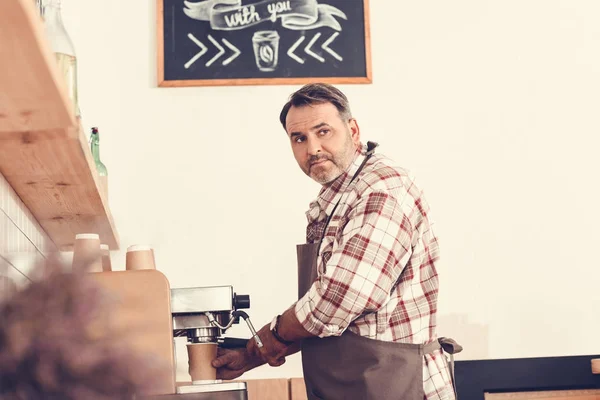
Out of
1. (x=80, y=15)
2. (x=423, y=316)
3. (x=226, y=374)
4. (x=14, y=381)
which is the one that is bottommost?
(x=226, y=374)

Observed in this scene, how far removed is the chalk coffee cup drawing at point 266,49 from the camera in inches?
123

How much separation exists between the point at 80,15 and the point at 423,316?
73.4 inches

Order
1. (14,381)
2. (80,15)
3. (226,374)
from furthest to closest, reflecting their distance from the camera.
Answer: (80,15) → (226,374) → (14,381)

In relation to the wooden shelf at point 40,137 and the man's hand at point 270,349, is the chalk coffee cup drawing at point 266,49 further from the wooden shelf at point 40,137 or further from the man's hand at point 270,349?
the man's hand at point 270,349

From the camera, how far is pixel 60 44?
169cm

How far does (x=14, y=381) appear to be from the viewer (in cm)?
32

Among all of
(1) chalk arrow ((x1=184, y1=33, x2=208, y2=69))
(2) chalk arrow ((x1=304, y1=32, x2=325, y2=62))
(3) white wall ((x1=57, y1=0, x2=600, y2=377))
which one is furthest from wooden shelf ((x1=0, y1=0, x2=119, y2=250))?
(2) chalk arrow ((x1=304, y1=32, x2=325, y2=62))

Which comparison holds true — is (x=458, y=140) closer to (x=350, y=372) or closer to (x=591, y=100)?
(x=591, y=100)

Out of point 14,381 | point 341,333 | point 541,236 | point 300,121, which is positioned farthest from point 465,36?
point 14,381

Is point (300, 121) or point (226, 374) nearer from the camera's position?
point (226, 374)

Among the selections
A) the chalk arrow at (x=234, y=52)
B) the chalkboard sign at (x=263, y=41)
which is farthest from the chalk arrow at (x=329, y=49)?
the chalk arrow at (x=234, y=52)

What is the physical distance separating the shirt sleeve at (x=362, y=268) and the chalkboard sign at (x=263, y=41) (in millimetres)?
1295

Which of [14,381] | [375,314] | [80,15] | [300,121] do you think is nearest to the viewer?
[14,381]

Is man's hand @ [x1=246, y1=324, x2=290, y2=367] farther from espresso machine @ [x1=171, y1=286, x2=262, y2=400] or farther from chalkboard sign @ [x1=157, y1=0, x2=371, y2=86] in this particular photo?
chalkboard sign @ [x1=157, y1=0, x2=371, y2=86]
